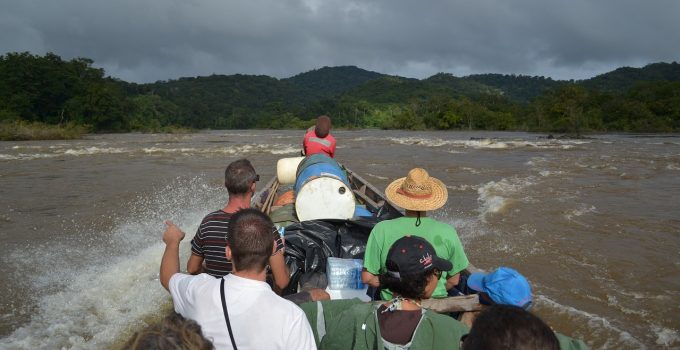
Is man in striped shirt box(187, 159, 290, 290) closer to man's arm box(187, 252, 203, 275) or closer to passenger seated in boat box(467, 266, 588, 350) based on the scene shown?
man's arm box(187, 252, 203, 275)

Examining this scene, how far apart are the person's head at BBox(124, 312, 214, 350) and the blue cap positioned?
188cm

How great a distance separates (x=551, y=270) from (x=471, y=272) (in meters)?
3.12

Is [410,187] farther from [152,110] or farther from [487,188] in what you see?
[152,110]

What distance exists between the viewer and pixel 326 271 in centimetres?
407

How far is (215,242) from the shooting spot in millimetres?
3254

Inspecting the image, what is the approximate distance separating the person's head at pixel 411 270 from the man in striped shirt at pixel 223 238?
1.10 meters

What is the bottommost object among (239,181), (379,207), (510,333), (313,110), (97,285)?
(97,285)

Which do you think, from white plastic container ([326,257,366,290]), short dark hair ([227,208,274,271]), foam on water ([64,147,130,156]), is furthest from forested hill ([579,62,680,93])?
short dark hair ([227,208,274,271])

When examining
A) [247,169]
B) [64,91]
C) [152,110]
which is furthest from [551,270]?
[152,110]

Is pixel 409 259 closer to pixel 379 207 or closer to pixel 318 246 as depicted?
pixel 318 246

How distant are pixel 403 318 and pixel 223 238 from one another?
5.12 feet

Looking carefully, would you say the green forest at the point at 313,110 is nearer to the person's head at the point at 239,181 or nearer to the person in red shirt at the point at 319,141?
the person in red shirt at the point at 319,141

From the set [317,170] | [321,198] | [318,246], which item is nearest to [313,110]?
[317,170]

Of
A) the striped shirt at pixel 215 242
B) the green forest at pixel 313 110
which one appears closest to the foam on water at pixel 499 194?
the striped shirt at pixel 215 242
